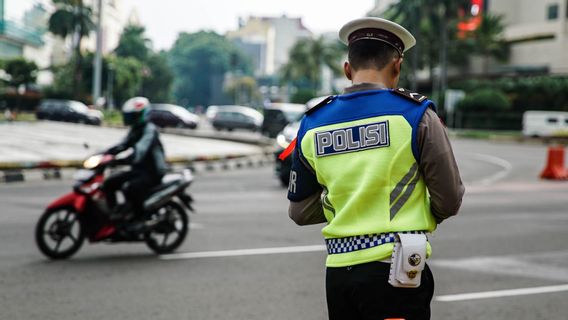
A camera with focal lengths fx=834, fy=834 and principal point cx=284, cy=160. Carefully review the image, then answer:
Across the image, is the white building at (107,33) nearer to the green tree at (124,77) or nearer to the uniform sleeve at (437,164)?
the green tree at (124,77)

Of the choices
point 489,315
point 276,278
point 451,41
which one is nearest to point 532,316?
point 489,315

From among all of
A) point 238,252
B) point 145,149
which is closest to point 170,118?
point 238,252

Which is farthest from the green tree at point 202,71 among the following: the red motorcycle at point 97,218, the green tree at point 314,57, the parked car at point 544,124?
the red motorcycle at point 97,218

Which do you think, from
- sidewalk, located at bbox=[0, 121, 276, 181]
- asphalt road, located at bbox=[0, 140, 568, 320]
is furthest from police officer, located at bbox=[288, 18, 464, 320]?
sidewalk, located at bbox=[0, 121, 276, 181]

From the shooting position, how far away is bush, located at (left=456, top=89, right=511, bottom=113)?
199 feet

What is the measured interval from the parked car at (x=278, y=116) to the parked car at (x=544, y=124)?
18.0 meters

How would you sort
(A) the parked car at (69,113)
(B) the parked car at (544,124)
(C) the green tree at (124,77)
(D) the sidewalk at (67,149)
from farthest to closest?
(C) the green tree at (124,77) → (B) the parked car at (544,124) → (A) the parked car at (69,113) → (D) the sidewalk at (67,149)

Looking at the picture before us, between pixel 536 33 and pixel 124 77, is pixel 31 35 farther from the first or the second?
pixel 536 33

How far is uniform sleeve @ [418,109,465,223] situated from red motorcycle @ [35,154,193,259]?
5865 millimetres

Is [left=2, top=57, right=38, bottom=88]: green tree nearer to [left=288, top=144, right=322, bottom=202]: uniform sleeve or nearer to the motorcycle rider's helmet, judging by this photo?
the motorcycle rider's helmet

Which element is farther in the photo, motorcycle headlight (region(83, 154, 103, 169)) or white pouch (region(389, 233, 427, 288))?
motorcycle headlight (region(83, 154, 103, 169))

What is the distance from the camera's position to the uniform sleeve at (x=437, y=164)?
270 centimetres

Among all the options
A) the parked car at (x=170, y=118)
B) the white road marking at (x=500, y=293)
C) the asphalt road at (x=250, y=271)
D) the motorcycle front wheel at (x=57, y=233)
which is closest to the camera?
the asphalt road at (x=250, y=271)

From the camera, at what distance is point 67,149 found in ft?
89.7
